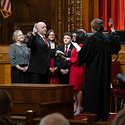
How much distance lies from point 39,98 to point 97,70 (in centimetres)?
102

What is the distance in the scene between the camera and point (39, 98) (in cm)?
432

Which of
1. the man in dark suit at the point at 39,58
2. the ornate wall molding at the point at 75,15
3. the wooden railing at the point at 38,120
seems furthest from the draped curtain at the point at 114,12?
the wooden railing at the point at 38,120

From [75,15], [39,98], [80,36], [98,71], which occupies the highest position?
[75,15]

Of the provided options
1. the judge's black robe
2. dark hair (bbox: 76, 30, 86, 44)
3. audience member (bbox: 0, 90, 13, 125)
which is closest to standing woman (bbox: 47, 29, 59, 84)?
dark hair (bbox: 76, 30, 86, 44)

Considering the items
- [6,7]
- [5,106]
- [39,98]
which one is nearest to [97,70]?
[39,98]

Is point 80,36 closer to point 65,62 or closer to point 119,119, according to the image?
point 65,62

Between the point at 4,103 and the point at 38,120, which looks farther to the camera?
the point at 38,120

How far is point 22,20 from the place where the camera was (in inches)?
369

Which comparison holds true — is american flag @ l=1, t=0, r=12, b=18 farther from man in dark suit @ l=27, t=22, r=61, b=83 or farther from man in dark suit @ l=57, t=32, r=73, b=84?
man in dark suit @ l=27, t=22, r=61, b=83

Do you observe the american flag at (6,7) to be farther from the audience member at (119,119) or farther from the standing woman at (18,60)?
the audience member at (119,119)

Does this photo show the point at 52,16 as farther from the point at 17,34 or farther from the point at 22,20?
the point at 17,34

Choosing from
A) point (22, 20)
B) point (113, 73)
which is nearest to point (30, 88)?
point (113, 73)

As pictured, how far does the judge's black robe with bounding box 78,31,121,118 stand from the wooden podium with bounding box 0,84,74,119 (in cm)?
40

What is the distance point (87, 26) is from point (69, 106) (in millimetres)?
4258
